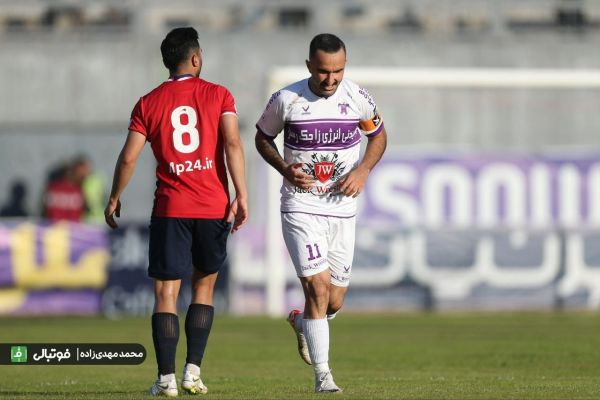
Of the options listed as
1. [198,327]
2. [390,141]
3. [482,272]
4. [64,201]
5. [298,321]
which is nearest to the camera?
[198,327]

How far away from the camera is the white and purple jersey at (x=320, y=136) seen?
9516 mm

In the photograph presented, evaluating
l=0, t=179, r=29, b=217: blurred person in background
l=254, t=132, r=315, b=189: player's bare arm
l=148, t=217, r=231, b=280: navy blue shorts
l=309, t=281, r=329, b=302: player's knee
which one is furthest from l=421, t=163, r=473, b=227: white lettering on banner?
l=148, t=217, r=231, b=280: navy blue shorts

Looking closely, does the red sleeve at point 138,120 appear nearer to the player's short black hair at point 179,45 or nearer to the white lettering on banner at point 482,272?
the player's short black hair at point 179,45

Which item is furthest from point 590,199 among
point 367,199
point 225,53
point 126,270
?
point 225,53

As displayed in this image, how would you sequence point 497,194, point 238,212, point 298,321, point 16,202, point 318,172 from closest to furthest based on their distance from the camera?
point 238,212
point 318,172
point 298,321
point 497,194
point 16,202

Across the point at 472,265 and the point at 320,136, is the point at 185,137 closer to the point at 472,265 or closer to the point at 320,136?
the point at 320,136

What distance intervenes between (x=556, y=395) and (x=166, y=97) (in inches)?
112

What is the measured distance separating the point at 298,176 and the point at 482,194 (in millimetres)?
13325

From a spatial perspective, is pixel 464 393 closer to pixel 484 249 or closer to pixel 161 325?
pixel 161 325

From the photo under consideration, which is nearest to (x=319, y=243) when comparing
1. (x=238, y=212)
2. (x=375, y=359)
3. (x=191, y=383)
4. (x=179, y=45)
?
(x=238, y=212)

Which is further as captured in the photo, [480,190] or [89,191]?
[89,191]

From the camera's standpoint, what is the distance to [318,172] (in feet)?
31.4

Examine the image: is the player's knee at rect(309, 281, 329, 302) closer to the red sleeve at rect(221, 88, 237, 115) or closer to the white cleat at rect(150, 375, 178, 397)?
the white cleat at rect(150, 375, 178, 397)

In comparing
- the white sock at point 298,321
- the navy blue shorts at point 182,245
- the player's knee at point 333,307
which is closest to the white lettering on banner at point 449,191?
the white sock at point 298,321
